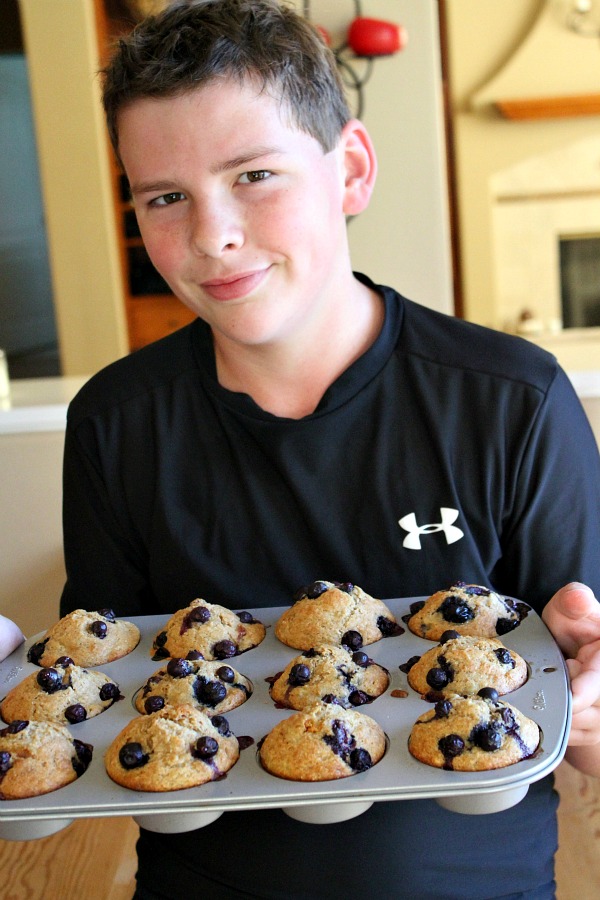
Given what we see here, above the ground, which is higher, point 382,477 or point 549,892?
point 382,477

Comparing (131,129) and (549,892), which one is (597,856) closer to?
(549,892)

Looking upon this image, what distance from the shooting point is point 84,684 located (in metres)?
1.12

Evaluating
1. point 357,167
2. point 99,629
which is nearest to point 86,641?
point 99,629

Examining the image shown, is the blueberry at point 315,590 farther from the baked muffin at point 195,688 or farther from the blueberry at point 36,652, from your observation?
the blueberry at point 36,652

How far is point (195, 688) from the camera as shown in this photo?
109cm

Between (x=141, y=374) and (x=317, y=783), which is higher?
(x=141, y=374)

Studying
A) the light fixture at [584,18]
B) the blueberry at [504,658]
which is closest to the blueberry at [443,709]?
the blueberry at [504,658]

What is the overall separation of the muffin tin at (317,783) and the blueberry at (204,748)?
0.03 meters

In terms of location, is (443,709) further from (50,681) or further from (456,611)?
(50,681)

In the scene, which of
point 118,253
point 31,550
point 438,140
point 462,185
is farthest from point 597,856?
point 462,185

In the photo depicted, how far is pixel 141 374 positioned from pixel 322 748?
2.33 feet

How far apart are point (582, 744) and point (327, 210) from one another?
729 mm

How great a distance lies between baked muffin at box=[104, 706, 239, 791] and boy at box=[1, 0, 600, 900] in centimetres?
19

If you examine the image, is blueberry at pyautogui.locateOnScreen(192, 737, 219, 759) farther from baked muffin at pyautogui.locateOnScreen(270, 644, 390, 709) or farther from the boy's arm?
the boy's arm
